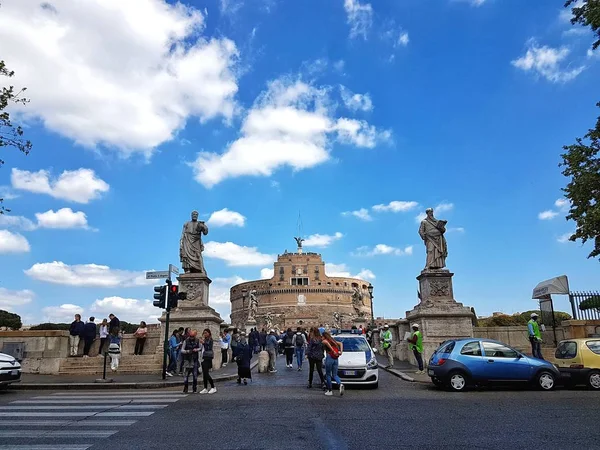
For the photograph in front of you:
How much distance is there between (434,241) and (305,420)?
41.5 feet

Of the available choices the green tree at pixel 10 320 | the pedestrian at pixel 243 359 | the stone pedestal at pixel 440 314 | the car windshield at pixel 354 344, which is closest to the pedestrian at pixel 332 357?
the car windshield at pixel 354 344

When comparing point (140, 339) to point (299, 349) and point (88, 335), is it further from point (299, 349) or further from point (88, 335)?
point (299, 349)

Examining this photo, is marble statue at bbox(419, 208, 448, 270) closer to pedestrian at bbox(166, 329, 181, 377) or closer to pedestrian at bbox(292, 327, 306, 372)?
pedestrian at bbox(292, 327, 306, 372)

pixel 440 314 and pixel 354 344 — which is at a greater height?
pixel 440 314

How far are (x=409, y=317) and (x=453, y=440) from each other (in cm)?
1394

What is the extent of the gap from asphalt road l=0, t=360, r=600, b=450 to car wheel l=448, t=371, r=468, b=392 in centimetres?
28

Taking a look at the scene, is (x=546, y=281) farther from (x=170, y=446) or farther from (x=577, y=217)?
(x=170, y=446)

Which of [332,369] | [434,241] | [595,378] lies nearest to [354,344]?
[332,369]

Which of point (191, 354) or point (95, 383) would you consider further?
point (95, 383)

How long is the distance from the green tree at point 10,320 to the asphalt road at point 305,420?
4654cm

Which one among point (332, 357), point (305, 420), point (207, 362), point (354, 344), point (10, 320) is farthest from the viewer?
point (10, 320)

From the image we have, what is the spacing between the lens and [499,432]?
675 cm

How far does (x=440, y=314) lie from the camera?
58.7 feet

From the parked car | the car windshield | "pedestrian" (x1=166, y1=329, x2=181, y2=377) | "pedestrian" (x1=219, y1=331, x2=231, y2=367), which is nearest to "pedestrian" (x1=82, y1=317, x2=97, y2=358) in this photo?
"pedestrian" (x1=166, y1=329, x2=181, y2=377)
